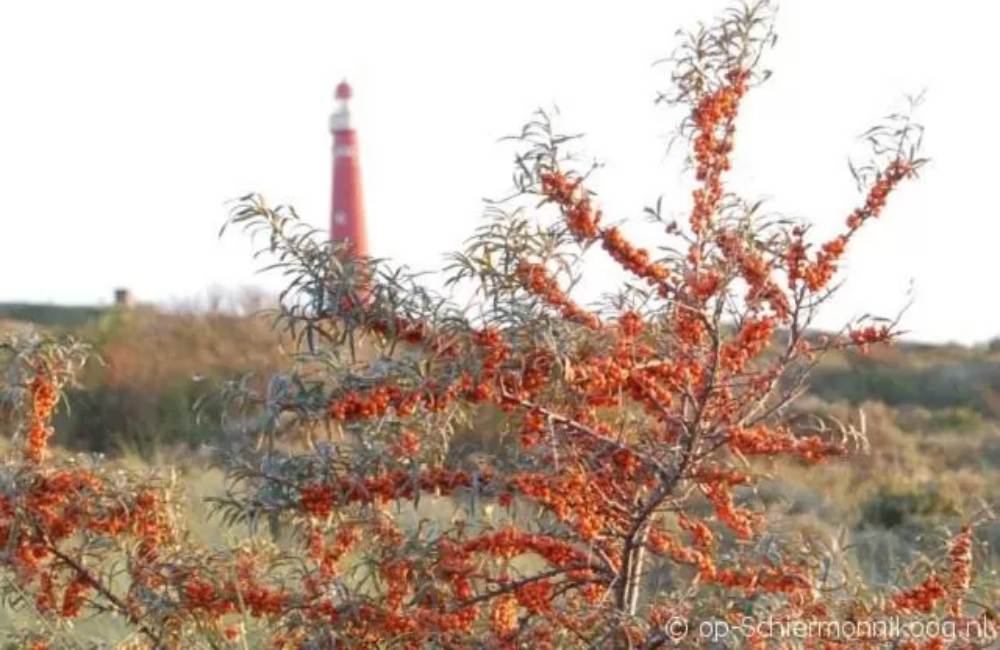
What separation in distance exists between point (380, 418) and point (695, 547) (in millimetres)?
877

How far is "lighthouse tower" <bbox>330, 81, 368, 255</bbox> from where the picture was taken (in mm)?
24438

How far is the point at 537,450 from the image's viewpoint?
3.20 meters

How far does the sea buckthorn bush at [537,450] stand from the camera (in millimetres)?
2998

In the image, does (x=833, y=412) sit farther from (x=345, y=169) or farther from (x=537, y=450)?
(x=345, y=169)

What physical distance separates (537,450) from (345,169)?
22.0 meters

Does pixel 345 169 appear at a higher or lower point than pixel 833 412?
higher

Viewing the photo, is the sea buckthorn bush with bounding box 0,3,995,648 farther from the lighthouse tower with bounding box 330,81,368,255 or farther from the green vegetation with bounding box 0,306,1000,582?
the lighthouse tower with bounding box 330,81,368,255

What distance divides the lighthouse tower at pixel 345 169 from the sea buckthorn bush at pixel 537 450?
20.5 metres

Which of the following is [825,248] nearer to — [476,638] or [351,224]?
[476,638]

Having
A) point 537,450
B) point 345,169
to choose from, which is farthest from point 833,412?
point 345,169

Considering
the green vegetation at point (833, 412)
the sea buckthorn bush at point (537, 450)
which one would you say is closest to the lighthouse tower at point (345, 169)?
the green vegetation at point (833, 412)

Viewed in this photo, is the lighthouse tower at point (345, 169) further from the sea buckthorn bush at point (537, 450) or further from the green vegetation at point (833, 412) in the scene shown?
the sea buckthorn bush at point (537, 450)

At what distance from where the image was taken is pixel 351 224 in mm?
24188

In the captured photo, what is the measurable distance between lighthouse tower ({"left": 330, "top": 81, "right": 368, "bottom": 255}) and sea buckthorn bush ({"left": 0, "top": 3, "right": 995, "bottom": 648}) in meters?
20.5
